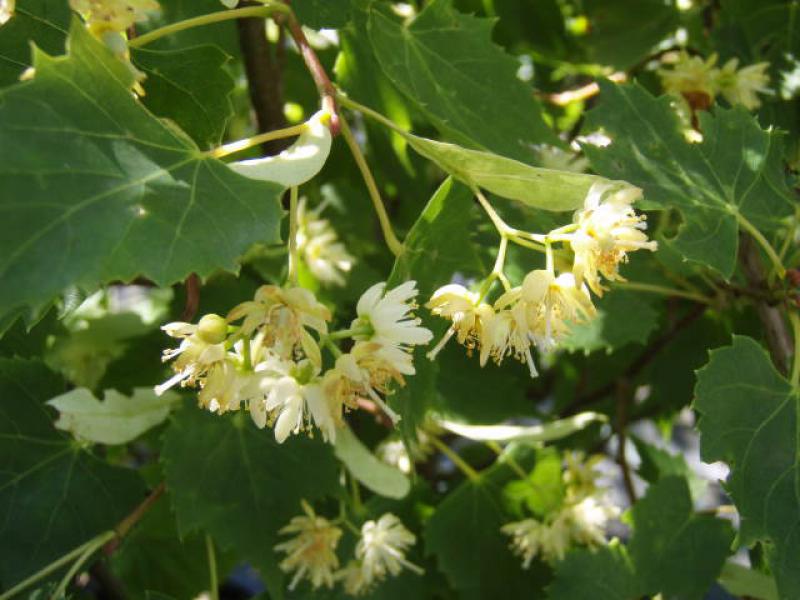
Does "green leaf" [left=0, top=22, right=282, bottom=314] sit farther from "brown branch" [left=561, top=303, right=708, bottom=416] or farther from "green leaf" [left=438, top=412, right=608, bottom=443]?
"brown branch" [left=561, top=303, right=708, bottom=416]

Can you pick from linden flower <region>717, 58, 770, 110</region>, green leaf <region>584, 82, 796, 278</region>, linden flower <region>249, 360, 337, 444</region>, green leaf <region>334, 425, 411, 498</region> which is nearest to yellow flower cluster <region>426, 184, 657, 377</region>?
linden flower <region>249, 360, 337, 444</region>

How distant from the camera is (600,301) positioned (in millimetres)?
1529

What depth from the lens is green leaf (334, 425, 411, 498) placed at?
1409 mm

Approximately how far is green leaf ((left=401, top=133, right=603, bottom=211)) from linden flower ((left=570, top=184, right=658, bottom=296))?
0.08 ft

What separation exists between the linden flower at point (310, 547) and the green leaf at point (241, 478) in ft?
0.05

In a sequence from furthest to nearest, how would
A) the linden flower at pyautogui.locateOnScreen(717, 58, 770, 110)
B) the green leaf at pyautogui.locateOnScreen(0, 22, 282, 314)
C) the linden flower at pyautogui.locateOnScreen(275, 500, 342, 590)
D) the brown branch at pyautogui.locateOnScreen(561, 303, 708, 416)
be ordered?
the brown branch at pyautogui.locateOnScreen(561, 303, 708, 416)
the linden flower at pyautogui.locateOnScreen(717, 58, 770, 110)
the linden flower at pyautogui.locateOnScreen(275, 500, 342, 590)
the green leaf at pyautogui.locateOnScreen(0, 22, 282, 314)

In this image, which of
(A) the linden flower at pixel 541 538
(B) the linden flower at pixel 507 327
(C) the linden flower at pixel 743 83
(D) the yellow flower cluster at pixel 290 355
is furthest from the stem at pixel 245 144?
(C) the linden flower at pixel 743 83

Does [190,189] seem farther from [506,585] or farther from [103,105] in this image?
[506,585]

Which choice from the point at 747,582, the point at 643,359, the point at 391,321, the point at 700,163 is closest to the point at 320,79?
the point at 391,321

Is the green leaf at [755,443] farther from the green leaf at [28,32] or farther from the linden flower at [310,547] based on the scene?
the green leaf at [28,32]

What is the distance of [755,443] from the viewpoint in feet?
3.68

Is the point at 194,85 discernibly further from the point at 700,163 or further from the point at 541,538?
the point at 541,538

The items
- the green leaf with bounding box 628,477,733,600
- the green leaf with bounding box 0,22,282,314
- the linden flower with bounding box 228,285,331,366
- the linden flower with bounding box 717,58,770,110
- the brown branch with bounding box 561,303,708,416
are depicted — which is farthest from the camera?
the brown branch with bounding box 561,303,708,416

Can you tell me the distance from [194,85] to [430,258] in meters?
0.32
